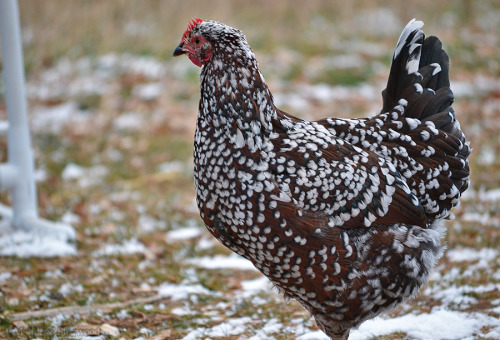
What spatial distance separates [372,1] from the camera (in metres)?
12.8

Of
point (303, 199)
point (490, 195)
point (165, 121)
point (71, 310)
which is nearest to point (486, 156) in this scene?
point (490, 195)

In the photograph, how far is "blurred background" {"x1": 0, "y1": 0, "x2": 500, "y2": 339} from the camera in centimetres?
427

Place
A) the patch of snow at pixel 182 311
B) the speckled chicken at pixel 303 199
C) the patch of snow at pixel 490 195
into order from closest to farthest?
the speckled chicken at pixel 303 199
the patch of snow at pixel 182 311
the patch of snow at pixel 490 195

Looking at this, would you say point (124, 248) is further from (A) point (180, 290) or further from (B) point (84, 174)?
(B) point (84, 174)

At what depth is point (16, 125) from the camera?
5.04 m

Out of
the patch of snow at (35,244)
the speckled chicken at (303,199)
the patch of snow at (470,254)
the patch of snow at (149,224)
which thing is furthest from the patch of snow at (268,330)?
the patch of snow at (149,224)

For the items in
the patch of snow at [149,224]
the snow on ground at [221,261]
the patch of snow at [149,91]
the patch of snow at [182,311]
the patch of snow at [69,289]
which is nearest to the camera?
the snow on ground at [221,261]

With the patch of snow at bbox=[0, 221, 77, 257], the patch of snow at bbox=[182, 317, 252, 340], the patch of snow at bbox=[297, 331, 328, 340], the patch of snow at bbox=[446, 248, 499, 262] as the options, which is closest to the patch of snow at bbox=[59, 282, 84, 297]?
the patch of snow at bbox=[0, 221, 77, 257]

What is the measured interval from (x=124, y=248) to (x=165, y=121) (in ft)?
12.7

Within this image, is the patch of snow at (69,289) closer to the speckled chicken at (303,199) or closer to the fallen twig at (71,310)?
the fallen twig at (71,310)

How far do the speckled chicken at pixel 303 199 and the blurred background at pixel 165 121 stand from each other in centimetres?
81

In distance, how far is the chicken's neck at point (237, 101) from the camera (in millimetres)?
3043

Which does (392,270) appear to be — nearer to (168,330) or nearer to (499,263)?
(168,330)

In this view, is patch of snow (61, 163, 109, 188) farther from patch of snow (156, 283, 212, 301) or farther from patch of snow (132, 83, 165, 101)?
patch of snow (156, 283, 212, 301)
